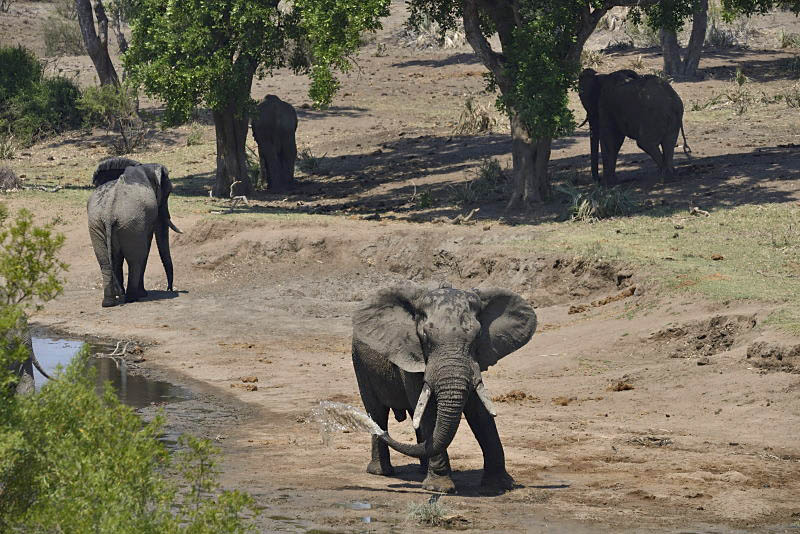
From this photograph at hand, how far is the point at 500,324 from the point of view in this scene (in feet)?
29.0

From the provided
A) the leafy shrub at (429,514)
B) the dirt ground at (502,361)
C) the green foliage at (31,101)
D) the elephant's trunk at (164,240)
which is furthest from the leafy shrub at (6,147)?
the leafy shrub at (429,514)

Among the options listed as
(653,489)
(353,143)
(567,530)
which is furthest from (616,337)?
(353,143)

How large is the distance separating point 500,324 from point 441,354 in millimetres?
699

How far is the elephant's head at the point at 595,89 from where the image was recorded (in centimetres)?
2305

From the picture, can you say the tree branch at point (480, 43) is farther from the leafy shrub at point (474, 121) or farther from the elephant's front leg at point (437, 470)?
the elephant's front leg at point (437, 470)

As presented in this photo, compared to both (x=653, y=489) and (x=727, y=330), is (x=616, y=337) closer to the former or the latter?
(x=727, y=330)

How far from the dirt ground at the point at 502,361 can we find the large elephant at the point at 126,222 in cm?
39

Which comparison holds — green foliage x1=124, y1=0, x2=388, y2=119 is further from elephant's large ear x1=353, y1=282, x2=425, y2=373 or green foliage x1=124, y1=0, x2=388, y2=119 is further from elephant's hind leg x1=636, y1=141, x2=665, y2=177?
elephant's large ear x1=353, y1=282, x2=425, y2=373

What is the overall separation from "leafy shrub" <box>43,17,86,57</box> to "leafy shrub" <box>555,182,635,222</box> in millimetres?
31626

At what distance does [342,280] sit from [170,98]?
653 centimetres

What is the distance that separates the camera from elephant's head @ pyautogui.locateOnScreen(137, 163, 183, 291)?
61.0ft

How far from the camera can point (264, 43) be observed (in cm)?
2452

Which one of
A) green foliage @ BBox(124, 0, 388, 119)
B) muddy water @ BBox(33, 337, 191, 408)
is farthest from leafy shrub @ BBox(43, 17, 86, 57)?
muddy water @ BBox(33, 337, 191, 408)

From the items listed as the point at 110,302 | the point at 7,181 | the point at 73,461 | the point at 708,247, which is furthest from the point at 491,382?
the point at 7,181
